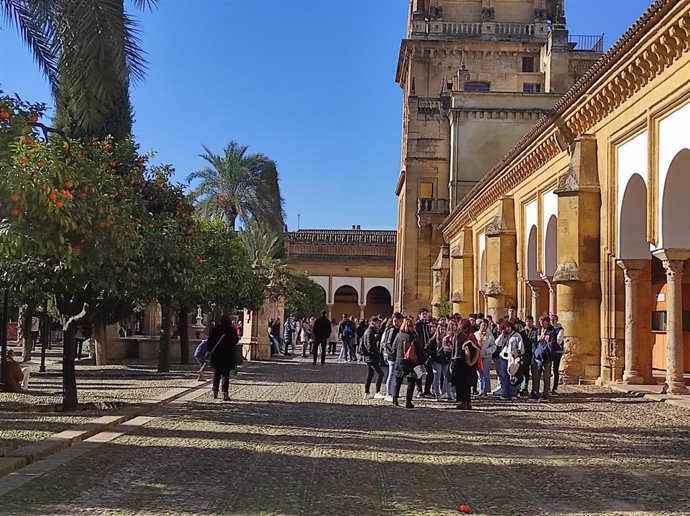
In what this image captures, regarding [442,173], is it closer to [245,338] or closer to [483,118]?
[483,118]

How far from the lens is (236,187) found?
40.1m

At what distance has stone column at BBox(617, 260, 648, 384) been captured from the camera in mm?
18875

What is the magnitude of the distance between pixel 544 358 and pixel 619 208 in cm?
381

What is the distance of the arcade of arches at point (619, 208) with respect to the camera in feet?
54.0

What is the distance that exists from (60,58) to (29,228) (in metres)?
2.35

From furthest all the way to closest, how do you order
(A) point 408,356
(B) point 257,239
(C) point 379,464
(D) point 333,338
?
(B) point 257,239
(D) point 333,338
(A) point 408,356
(C) point 379,464

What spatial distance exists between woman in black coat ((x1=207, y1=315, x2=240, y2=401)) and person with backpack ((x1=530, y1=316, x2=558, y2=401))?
5.57 meters

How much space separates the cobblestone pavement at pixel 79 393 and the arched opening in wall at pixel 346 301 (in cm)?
4838

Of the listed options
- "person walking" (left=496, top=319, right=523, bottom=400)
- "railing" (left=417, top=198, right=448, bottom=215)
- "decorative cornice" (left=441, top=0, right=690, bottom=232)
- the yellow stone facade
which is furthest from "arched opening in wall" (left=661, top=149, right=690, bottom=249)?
the yellow stone facade

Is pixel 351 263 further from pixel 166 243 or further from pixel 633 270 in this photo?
pixel 166 243

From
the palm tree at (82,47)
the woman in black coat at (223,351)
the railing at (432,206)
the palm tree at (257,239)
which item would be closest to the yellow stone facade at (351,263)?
the railing at (432,206)

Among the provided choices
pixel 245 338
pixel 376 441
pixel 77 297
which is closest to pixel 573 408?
pixel 376 441

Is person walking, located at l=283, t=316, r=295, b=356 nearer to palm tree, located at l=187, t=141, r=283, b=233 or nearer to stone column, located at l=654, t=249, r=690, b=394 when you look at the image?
palm tree, located at l=187, t=141, r=283, b=233

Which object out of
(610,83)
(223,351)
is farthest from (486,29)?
(223,351)
